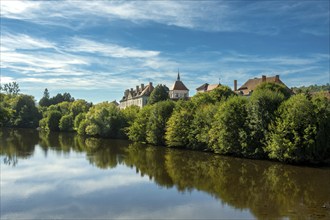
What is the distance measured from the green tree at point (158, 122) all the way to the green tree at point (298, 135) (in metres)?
24.3

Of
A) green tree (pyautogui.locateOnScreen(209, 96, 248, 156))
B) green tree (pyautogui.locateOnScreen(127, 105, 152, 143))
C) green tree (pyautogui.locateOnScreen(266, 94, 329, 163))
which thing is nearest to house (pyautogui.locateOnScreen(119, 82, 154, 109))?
green tree (pyautogui.locateOnScreen(127, 105, 152, 143))

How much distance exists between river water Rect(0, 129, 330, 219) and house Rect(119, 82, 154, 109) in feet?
198

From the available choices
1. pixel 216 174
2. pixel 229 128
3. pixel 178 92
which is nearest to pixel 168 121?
pixel 229 128

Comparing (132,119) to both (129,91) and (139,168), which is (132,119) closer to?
(139,168)

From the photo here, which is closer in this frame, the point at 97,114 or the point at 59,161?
the point at 59,161

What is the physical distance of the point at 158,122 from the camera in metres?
59.9

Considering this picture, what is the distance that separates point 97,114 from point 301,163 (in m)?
49.9

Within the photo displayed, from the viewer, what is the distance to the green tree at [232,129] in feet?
143

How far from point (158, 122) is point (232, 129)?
18.4m

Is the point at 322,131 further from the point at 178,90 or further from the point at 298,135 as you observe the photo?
the point at 178,90

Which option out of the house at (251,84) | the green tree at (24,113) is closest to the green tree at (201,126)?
the house at (251,84)

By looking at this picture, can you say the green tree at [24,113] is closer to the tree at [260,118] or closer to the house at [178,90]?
the house at [178,90]

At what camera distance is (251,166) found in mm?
37188

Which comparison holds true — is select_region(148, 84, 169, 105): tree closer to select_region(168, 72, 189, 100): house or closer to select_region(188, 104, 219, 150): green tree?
select_region(168, 72, 189, 100): house
